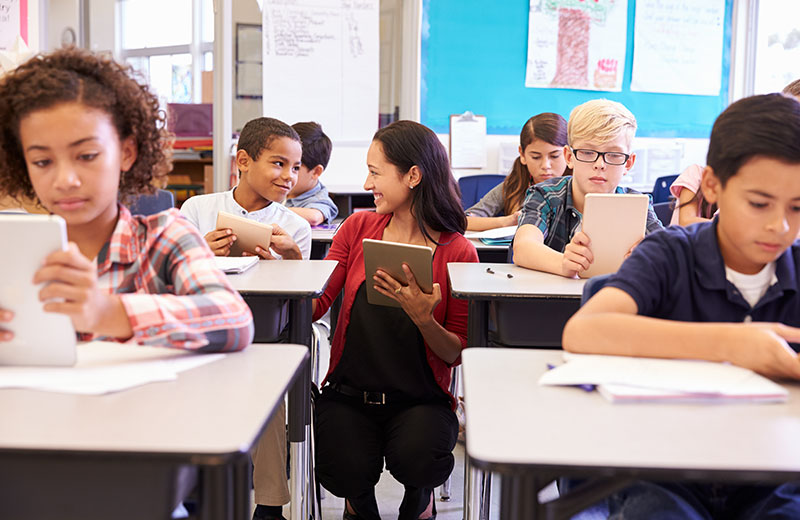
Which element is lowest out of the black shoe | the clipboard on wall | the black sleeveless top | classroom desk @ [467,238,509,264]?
the black shoe

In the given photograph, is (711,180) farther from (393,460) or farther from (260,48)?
(260,48)

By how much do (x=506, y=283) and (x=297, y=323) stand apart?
20.4 inches

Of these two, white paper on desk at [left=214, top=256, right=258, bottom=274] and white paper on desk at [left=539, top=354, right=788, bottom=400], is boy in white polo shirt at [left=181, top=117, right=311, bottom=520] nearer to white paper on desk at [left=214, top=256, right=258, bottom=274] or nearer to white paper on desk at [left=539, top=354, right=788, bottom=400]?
white paper on desk at [left=214, top=256, right=258, bottom=274]

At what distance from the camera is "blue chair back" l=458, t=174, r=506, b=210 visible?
3977 mm

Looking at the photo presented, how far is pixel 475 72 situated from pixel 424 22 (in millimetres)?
462

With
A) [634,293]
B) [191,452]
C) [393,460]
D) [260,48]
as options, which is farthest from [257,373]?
[260,48]

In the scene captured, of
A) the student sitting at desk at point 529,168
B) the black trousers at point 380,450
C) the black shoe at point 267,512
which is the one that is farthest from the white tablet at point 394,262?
the student sitting at desk at point 529,168

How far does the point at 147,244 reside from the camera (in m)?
1.21

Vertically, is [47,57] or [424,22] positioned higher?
[424,22]

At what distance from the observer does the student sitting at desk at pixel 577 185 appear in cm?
206

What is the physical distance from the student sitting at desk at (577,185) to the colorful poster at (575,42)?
2955 mm

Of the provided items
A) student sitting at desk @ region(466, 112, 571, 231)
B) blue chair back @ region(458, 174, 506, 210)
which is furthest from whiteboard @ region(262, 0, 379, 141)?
student sitting at desk @ region(466, 112, 571, 231)

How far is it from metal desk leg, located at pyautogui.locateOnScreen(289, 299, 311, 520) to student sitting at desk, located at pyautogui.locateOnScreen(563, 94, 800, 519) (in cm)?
79

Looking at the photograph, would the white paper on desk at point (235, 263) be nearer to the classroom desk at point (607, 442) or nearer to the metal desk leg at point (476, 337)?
the metal desk leg at point (476, 337)
